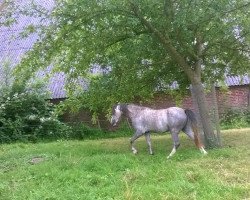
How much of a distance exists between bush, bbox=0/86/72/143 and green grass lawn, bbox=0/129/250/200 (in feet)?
21.6

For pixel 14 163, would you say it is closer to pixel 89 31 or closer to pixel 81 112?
pixel 89 31

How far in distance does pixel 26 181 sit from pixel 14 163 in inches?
82.7

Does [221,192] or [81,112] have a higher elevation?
[81,112]

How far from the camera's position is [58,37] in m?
11.4

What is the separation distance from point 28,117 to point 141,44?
318 inches

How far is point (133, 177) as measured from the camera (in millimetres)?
8484

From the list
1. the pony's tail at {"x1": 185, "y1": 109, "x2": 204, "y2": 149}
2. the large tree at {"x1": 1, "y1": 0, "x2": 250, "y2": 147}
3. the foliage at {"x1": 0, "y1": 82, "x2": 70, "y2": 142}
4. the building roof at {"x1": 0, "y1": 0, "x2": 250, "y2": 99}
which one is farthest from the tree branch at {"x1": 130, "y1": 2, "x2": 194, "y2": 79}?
the foliage at {"x1": 0, "y1": 82, "x2": 70, "y2": 142}

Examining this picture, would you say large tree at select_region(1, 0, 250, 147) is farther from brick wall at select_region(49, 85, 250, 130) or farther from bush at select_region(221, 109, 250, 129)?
brick wall at select_region(49, 85, 250, 130)

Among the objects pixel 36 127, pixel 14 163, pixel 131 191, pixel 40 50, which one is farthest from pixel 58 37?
pixel 36 127

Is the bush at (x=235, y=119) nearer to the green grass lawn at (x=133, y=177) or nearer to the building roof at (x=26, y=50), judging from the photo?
the building roof at (x=26, y=50)

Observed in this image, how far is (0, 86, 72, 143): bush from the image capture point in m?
17.8

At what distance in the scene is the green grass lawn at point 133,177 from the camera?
25.1 feet

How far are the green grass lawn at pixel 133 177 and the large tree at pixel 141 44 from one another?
220cm

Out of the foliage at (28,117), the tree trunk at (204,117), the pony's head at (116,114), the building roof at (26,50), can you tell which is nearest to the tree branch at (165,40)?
the tree trunk at (204,117)
